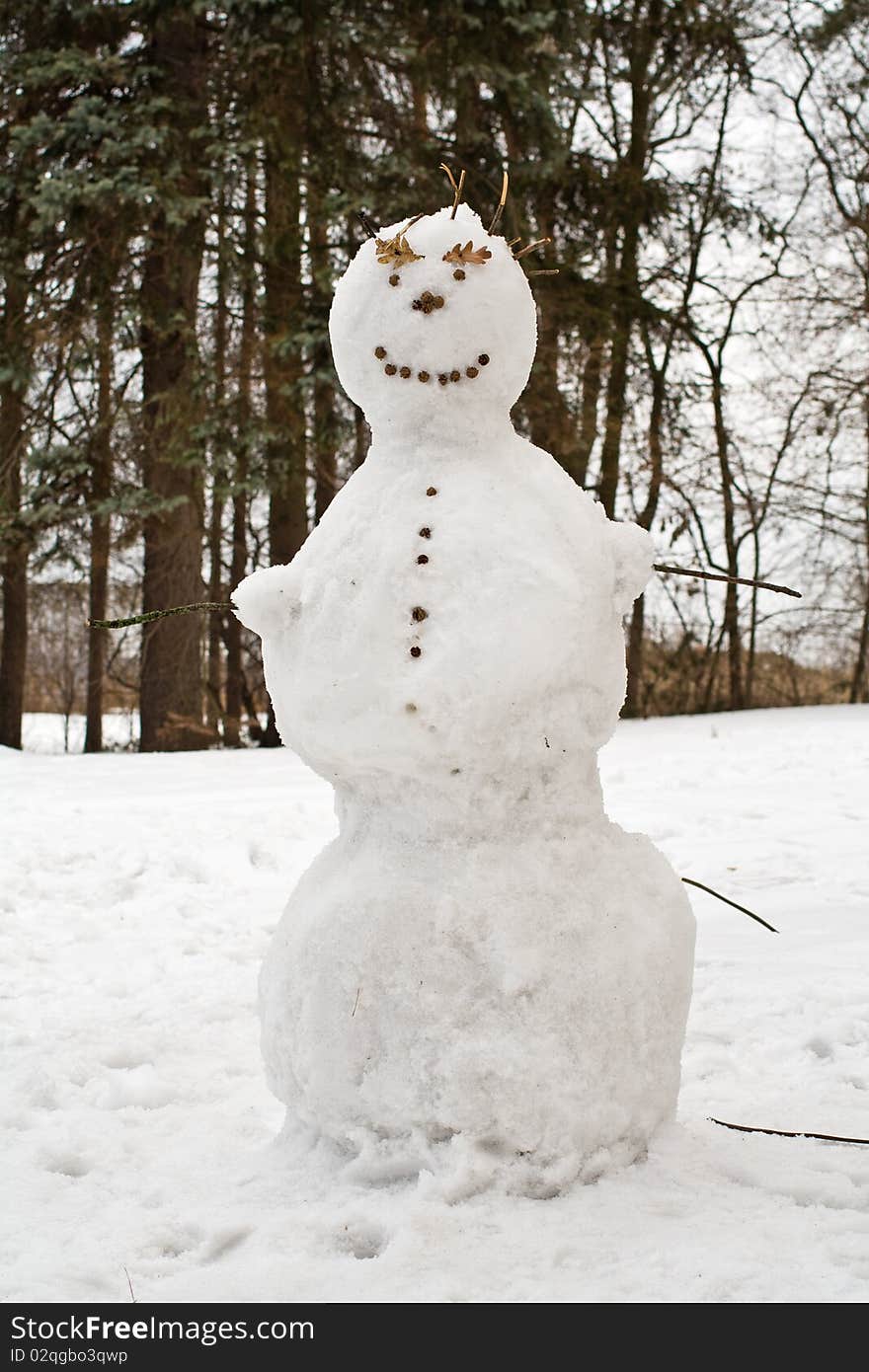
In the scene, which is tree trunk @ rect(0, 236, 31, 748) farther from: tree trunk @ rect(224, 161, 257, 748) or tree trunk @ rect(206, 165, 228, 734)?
tree trunk @ rect(224, 161, 257, 748)

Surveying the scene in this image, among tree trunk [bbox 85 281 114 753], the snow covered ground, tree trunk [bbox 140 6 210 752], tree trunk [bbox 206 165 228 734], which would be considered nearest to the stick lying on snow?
the snow covered ground

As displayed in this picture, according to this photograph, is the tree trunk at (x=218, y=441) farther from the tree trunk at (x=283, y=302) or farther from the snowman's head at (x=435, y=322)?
the snowman's head at (x=435, y=322)

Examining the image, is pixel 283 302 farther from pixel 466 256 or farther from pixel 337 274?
pixel 466 256

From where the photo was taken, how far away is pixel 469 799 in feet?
8.40

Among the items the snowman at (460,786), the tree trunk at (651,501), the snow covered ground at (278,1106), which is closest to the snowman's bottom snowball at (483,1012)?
the snowman at (460,786)

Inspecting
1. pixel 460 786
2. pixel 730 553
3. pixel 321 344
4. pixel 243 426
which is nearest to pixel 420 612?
pixel 460 786

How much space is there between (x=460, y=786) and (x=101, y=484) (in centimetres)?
912

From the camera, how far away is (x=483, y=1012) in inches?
97.8

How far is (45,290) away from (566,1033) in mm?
9389

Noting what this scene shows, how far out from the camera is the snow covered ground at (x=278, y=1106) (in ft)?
7.29

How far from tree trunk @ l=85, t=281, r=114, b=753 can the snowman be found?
7.86 meters
